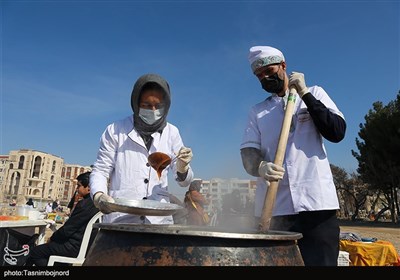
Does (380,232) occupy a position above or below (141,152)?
below

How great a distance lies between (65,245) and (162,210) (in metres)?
2.99

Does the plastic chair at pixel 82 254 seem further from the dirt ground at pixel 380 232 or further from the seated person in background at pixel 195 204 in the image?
the dirt ground at pixel 380 232

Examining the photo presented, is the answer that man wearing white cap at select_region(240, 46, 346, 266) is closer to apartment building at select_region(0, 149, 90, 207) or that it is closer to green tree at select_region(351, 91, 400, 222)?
green tree at select_region(351, 91, 400, 222)

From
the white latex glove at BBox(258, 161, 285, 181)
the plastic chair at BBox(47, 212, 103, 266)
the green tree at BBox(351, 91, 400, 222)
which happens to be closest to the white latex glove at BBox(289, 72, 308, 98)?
the white latex glove at BBox(258, 161, 285, 181)

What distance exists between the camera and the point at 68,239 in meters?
4.30

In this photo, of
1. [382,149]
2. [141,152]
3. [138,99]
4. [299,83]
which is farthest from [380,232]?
[138,99]

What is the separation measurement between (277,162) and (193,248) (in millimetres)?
875

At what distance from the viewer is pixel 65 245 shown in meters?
4.21

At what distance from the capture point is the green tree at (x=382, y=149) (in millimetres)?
25703

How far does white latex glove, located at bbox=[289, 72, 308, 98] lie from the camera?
83.8 inches

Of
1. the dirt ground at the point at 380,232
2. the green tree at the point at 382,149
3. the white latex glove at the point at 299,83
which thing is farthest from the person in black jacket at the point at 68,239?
the green tree at the point at 382,149

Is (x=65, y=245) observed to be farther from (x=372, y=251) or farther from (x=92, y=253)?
(x=372, y=251)

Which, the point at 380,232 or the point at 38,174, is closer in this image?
the point at 380,232

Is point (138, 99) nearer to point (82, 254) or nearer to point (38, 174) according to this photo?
point (82, 254)
